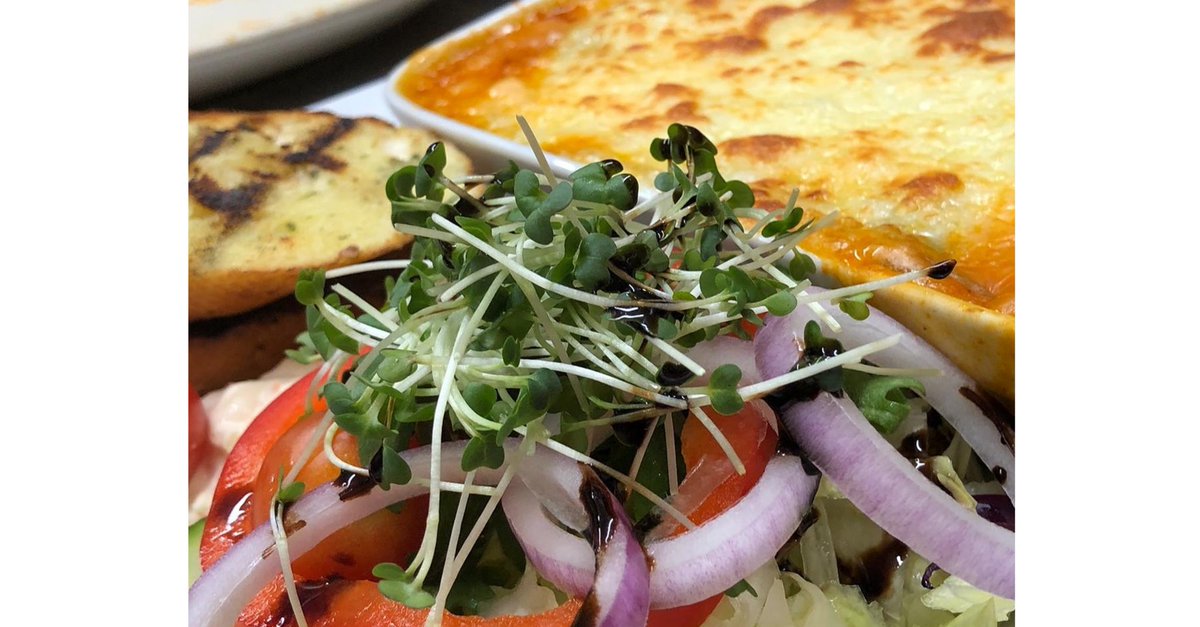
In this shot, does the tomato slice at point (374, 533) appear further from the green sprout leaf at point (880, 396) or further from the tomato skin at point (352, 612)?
the green sprout leaf at point (880, 396)

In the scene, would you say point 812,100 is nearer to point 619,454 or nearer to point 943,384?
point 943,384

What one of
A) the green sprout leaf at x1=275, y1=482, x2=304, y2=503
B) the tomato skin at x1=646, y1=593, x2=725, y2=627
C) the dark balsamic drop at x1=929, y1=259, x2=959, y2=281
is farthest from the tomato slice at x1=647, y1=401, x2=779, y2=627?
the green sprout leaf at x1=275, y1=482, x2=304, y2=503

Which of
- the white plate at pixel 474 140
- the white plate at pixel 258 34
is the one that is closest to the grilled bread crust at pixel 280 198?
the white plate at pixel 474 140

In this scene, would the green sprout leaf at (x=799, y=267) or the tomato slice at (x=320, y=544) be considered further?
the green sprout leaf at (x=799, y=267)

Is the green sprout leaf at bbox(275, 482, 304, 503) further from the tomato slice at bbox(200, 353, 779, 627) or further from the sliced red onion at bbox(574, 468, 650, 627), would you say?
the sliced red onion at bbox(574, 468, 650, 627)

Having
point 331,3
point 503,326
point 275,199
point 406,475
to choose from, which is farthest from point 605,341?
point 331,3

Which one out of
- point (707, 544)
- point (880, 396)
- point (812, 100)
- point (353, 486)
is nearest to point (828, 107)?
point (812, 100)
